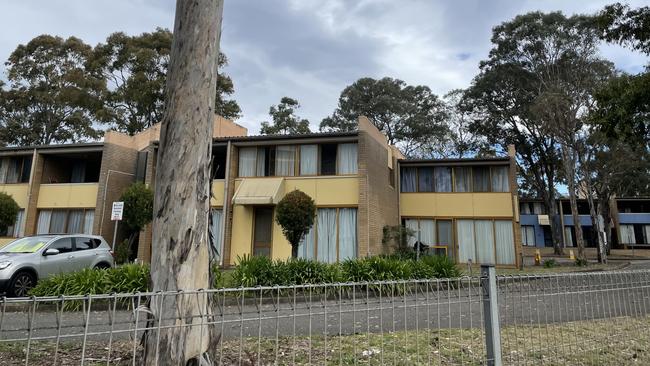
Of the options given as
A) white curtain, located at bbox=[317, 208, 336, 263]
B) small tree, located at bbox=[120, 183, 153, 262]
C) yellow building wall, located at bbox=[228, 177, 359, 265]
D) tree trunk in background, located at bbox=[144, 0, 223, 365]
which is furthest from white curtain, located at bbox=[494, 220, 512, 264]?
tree trunk in background, located at bbox=[144, 0, 223, 365]

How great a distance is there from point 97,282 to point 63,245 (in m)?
3.86

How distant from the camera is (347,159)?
19.3 metres

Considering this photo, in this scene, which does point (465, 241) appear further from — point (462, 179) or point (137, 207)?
point (137, 207)

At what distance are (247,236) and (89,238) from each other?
7.12 metres

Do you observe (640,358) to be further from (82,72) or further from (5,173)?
(82,72)

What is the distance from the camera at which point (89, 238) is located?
1377 centimetres

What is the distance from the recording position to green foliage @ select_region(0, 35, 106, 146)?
108 feet

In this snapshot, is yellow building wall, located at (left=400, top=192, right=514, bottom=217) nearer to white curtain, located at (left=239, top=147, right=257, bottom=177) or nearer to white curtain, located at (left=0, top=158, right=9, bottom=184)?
white curtain, located at (left=239, top=147, right=257, bottom=177)

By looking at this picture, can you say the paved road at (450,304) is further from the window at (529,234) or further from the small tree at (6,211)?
the window at (529,234)

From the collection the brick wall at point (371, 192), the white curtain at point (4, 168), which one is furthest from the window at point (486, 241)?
the white curtain at point (4, 168)

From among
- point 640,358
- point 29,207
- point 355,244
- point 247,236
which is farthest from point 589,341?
point 29,207

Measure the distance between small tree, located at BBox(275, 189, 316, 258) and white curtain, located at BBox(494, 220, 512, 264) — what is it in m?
11.7

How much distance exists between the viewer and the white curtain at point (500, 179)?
22578mm

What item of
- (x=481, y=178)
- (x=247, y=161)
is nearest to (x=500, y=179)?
(x=481, y=178)
